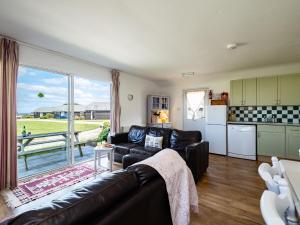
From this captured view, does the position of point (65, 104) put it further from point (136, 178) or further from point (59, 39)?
point (136, 178)

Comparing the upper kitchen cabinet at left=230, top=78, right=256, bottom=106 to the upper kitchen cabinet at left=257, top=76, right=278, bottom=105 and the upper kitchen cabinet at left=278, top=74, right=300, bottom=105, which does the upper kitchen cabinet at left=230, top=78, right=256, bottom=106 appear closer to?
the upper kitchen cabinet at left=257, top=76, right=278, bottom=105

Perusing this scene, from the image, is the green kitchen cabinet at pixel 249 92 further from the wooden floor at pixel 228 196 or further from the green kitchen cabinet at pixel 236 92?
the wooden floor at pixel 228 196

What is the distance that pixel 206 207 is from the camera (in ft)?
7.18

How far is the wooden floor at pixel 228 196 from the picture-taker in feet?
6.46

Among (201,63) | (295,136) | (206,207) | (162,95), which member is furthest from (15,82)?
(295,136)

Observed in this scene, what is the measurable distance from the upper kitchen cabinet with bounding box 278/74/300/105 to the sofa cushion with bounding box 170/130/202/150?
2438 mm

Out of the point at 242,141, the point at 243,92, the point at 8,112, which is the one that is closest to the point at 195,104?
the point at 243,92

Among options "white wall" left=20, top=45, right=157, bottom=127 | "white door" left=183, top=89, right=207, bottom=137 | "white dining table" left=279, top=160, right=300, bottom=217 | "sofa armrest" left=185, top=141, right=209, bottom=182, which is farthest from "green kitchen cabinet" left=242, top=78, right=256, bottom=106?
"white dining table" left=279, top=160, right=300, bottom=217

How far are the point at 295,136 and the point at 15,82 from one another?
19.2 feet

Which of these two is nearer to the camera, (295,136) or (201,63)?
(295,136)

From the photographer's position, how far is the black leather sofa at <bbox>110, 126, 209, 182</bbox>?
2.76 metres

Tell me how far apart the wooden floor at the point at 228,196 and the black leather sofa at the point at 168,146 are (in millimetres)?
319

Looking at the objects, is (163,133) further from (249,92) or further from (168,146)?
(249,92)

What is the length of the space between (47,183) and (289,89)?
5640 mm
